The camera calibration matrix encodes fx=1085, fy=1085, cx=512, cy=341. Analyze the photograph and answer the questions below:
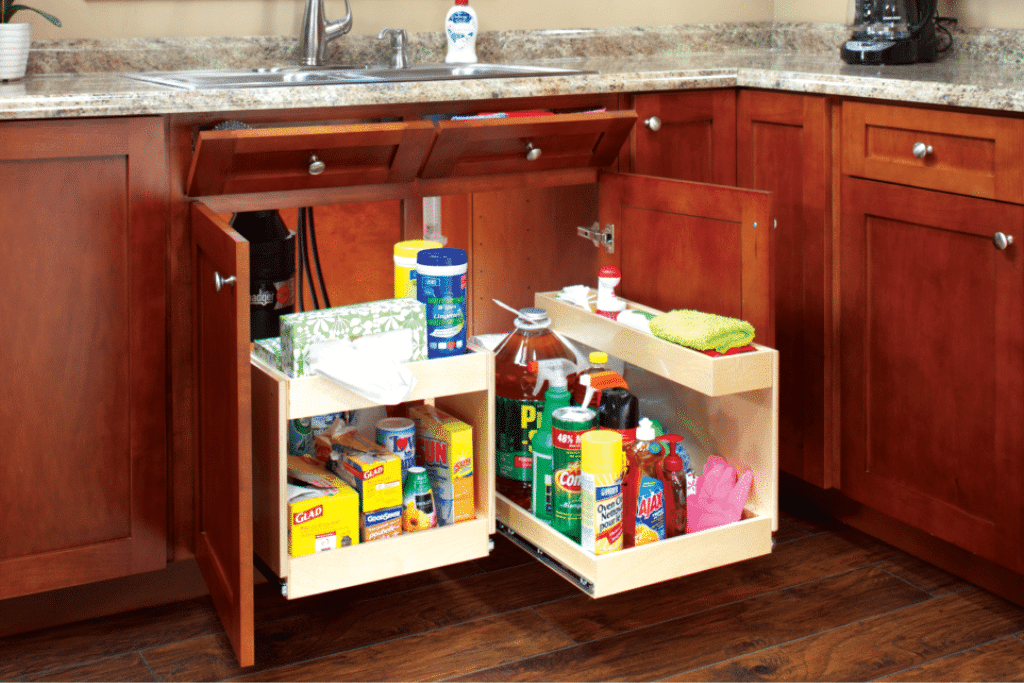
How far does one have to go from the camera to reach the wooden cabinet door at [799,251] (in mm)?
2119

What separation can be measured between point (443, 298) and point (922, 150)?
0.87 meters

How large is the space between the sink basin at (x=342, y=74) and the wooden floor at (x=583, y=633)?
0.96 metres

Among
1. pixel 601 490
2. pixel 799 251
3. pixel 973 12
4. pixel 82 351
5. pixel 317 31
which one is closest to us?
pixel 601 490

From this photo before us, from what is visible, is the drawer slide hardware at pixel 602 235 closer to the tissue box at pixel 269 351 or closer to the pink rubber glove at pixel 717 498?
the pink rubber glove at pixel 717 498

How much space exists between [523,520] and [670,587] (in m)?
0.42

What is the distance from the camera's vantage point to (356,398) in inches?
64.3

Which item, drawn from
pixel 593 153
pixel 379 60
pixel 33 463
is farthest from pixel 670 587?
pixel 379 60

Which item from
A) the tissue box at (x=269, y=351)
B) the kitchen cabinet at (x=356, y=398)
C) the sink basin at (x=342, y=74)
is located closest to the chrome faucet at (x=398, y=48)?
the sink basin at (x=342, y=74)

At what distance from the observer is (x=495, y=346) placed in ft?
6.84

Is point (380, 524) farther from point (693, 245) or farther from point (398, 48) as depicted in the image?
point (398, 48)

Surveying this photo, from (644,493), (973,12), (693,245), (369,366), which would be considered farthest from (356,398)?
(973,12)

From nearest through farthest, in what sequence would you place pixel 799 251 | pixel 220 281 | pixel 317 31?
pixel 220 281 < pixel 799 251 < pixel 317 31

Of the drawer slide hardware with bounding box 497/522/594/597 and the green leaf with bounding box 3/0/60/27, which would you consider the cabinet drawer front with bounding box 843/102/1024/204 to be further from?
the green leaf with bounding box 3/0/60/27

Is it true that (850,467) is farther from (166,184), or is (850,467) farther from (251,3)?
(251,3)
